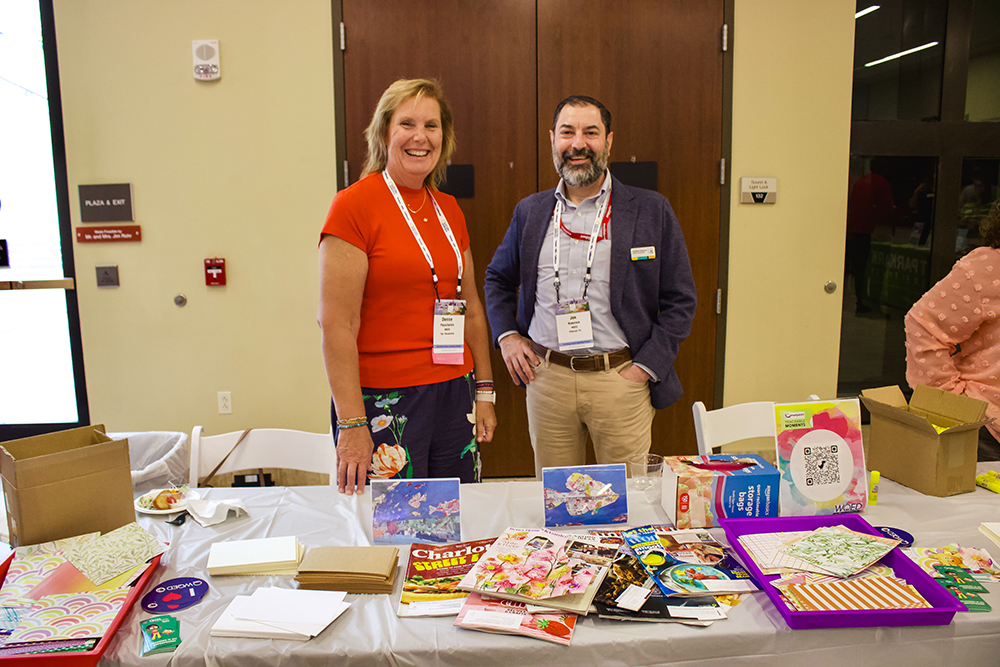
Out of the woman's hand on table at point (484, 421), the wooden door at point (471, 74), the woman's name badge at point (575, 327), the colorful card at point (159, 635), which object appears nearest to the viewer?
the colorful card at point (159, 635)

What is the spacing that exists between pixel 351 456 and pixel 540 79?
2205 mm

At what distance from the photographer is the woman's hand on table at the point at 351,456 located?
Result: 62.7 inches

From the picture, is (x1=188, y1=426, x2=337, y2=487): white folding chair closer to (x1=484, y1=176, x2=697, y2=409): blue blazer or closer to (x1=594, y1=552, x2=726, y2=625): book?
(x1=484, y1=176, x2=697, y2=409): blue blazer

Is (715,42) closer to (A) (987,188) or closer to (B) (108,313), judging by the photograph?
(A) (987,188)

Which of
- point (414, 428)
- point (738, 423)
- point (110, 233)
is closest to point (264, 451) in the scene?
point (414, 428)

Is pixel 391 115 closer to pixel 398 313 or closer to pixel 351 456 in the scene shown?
pixel 398 313

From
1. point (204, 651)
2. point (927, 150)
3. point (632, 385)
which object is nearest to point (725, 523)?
point (632, 385)

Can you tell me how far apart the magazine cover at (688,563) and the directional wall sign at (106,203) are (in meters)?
2.93

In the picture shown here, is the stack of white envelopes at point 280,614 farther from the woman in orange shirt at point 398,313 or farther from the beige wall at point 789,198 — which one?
the beige wall at point 789,198

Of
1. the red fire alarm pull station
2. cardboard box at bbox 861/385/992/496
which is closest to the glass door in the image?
the red fire alarm pull station

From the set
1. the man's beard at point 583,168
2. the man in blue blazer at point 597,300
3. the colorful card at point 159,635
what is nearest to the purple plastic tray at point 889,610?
the man in blue blazer at point 597,300

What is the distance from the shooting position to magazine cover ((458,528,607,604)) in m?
1.11

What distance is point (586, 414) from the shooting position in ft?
6.94

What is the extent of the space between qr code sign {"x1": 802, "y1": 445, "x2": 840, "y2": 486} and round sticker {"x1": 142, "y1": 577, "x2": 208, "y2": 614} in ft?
4.17
